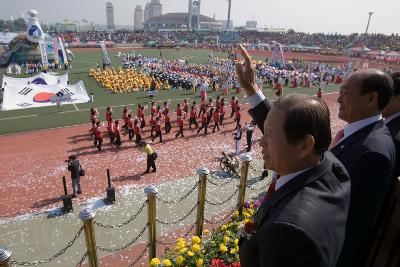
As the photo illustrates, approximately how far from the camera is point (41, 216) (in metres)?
8.34

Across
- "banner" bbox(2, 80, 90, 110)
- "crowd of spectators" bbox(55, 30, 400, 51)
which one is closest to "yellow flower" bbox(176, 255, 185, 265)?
"banner" bbox(2, 80, 90, 110)

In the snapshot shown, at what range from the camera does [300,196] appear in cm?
155

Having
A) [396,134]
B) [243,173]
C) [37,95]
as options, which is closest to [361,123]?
[396,134]

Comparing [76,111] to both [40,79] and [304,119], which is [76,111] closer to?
[40,79]

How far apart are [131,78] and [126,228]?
20100 mm

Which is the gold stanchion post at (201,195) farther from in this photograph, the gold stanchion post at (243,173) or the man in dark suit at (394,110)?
the man in dark suit at (394,110)

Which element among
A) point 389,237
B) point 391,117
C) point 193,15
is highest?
point 193,15

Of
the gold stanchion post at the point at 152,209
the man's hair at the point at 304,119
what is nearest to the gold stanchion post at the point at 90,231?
the gold stanchion post at the point at 152,209

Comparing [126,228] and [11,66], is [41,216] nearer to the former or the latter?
[126,228]

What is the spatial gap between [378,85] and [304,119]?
1653mm

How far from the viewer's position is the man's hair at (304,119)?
1.67m

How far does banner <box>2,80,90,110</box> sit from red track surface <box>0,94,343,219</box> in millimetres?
5097

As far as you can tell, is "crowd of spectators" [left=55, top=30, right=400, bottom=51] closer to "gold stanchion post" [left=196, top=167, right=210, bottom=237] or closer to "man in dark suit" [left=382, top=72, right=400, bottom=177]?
"gold stanchion post" [left=196, top=167, right=210, bottom=237]

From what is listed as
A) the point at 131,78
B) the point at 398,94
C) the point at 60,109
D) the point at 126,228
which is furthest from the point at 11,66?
the point at 398,94
